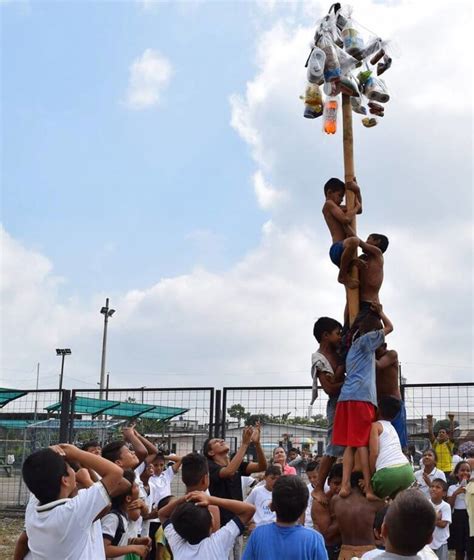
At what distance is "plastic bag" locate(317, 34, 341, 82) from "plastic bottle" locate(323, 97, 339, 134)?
0.21 metres

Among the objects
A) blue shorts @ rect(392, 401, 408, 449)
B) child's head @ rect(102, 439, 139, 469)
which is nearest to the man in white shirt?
child's head @ rect(102, 439, 139, 469)

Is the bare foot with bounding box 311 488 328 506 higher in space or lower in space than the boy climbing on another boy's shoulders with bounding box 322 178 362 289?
lower

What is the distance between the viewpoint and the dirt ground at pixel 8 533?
1084 cm

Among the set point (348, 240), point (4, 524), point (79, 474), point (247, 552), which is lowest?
point (4, 524)

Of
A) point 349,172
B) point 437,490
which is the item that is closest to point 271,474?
point 437,490

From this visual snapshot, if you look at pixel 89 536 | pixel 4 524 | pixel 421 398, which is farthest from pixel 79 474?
pixel 4 524

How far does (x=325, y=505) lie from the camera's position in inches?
235

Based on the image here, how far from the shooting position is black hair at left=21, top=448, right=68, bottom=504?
11.5 feet

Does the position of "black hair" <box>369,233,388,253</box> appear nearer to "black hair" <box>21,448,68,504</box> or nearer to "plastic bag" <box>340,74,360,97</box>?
"plastic bag" <box>340,74,360,97</box>

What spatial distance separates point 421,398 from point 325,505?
5.05 meters

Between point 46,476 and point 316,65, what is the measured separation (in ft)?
14.8

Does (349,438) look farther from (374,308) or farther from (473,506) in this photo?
(473,506)

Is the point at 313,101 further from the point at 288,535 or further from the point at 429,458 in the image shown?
the point at 429,458

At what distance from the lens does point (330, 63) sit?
6535 mm
